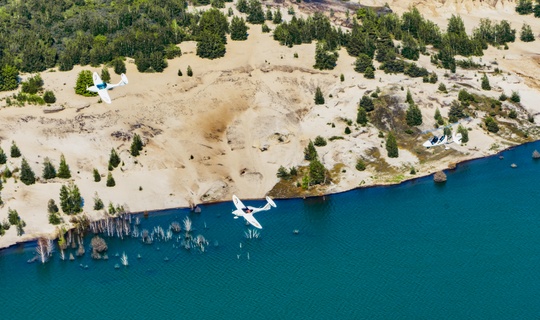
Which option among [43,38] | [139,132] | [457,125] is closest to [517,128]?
[457,125]

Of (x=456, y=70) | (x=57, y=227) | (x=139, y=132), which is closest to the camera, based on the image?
(x=57, y=227)

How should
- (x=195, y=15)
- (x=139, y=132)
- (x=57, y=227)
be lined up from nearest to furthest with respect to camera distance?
(x=57, y=227) → (x=139, y=132) → (x=195, y=15)

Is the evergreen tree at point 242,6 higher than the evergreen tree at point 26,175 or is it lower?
higher

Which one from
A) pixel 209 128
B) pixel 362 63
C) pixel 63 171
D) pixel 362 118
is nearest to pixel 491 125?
pixel 362 118

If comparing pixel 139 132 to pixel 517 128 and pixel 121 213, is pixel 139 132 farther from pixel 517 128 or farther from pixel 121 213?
pixel 517 128

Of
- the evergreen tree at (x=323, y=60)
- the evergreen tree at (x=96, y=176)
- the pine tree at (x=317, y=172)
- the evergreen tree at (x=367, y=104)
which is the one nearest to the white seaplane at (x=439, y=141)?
the pine tree at (x=317, y=172)

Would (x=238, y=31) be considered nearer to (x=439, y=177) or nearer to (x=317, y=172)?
(x=317, y=172)

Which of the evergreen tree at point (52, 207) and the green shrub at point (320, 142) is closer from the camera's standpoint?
the evergreen tree at point (52, 207)

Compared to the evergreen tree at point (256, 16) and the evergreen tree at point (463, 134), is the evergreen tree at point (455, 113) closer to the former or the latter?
the evergreen tree at point (463, 134)
